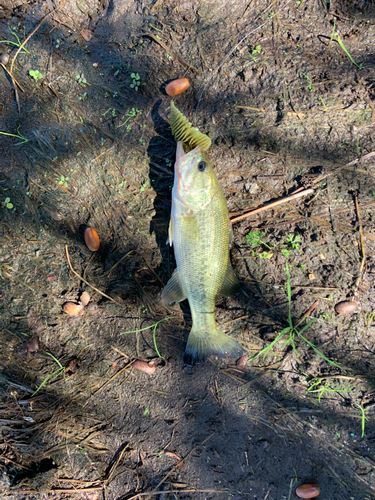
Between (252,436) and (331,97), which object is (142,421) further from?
(331,97)

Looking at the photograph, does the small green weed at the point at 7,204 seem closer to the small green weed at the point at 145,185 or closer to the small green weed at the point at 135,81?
the small green weed at the point at 145,185

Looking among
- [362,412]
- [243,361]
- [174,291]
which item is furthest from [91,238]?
[362,412]

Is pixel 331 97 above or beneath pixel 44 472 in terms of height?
above

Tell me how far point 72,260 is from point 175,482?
2.90 m

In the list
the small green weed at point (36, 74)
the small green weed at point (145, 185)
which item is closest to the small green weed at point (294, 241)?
the small green weed at point (145, 185)

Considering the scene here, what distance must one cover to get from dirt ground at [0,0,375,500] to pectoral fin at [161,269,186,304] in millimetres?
242

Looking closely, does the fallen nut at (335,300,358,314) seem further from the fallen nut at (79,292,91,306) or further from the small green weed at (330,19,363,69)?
the fallen nut at (79,292,91,306)

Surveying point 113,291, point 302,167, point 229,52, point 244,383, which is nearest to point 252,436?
point 244,383

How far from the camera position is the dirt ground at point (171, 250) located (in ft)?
10.2

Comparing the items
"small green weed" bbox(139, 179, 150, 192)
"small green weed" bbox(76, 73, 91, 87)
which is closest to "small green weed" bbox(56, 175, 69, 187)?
"small green weed" bbox(139, 179, 150, 192)

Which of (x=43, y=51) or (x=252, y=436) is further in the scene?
(x=43, y=51)

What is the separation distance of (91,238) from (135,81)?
6.50 feet

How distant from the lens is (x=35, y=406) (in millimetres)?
3379

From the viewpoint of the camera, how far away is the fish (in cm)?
278
